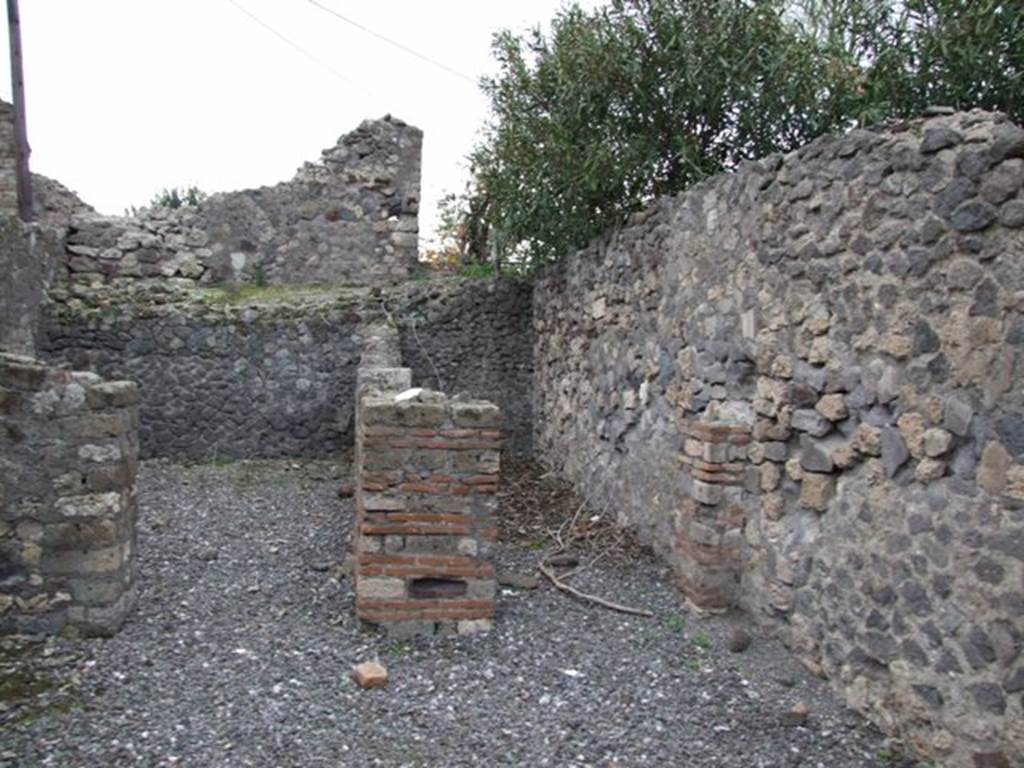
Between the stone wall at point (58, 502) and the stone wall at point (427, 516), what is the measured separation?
130cm

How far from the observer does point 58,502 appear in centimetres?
428

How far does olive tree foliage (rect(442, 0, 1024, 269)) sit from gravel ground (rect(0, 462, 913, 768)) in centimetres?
392

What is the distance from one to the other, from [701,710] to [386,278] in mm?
9062

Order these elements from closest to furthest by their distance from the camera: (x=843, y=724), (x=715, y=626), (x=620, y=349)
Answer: (x=843, y=724), (x=715, y=626), (x=620, y=349)

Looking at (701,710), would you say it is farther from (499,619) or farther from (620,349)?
(620,349)

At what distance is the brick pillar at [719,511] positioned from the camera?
4949 mm

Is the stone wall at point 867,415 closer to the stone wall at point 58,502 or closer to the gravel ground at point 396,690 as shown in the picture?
the gravel ground at point 396,690

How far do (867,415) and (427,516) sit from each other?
2315mm

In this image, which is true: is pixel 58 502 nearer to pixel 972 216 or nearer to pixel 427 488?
pixel 427 488

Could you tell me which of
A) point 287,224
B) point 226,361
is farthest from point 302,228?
point 226,361

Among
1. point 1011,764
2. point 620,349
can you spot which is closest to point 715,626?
point 1011,764

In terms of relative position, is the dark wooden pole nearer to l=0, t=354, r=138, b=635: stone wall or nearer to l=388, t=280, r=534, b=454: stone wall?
l=388, t=280, r=534, b=454: stone wall

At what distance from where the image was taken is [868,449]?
151 inches

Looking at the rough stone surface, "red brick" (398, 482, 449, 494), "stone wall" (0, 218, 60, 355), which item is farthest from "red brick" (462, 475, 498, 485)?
"stone wall" (0, 218, 60, 355)
